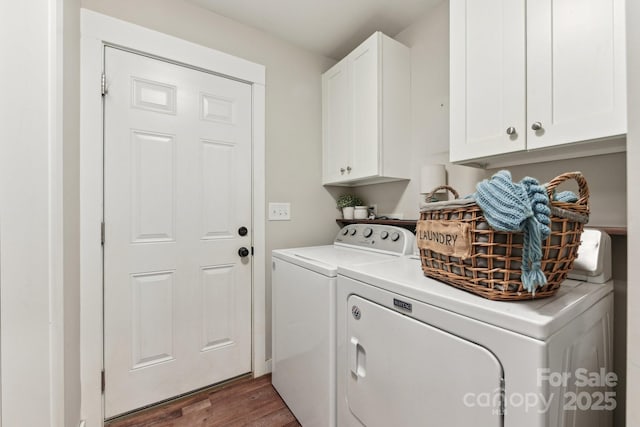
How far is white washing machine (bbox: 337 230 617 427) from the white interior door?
3.30ft

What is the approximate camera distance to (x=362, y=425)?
1016mm

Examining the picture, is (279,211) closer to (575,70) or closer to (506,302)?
(506,302)

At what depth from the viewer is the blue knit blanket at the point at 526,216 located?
23.9 inches

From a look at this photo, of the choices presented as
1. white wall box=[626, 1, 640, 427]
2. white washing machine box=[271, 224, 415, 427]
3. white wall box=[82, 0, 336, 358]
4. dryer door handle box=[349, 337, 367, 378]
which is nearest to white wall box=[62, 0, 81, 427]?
white wall box=[82, 0, 336, 358]

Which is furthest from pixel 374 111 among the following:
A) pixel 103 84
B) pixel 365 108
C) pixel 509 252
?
pixel 103 84

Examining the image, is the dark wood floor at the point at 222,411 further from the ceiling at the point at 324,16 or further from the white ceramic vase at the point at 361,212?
the ceiling at the point at 324,16

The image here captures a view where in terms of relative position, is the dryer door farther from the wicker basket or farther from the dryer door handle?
the wicker basket

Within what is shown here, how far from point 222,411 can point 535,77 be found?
226 cm

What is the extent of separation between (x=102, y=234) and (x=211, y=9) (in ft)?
5.12

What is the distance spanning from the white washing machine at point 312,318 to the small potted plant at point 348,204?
1.12ft

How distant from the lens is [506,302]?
0.69 meters

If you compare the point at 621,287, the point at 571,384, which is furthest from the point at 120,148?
the point at 621,287

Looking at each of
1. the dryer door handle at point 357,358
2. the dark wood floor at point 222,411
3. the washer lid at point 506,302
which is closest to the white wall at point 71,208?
the dark wood floor at point 222,411

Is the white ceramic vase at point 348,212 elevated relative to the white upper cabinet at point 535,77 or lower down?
lower down
